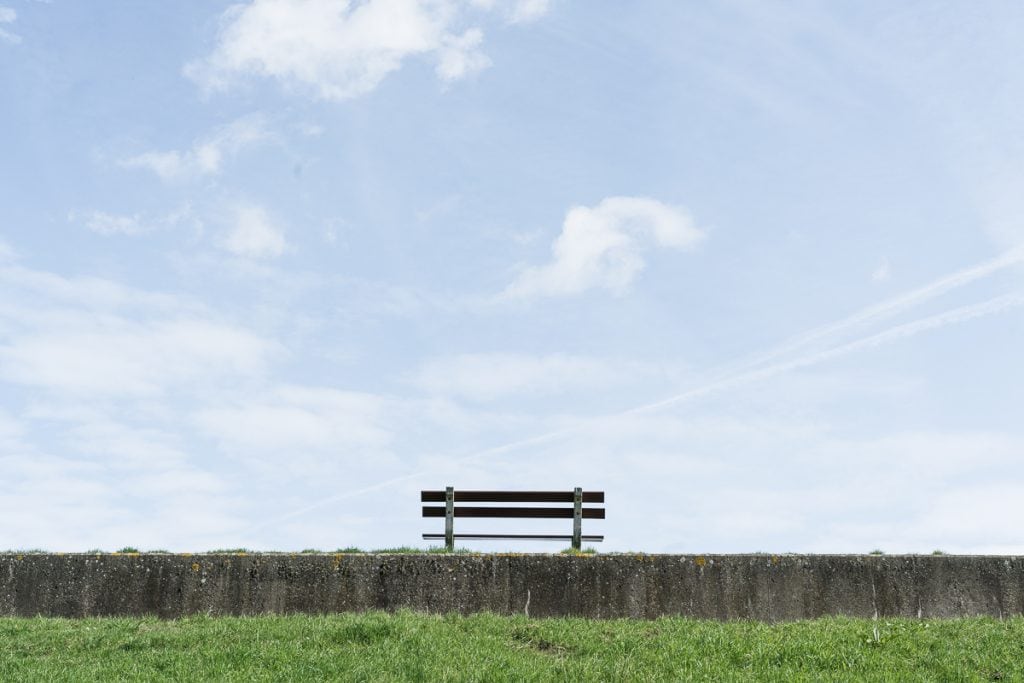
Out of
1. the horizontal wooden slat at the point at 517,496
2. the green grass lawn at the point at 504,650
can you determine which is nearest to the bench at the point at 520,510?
the horizontal wooden slat at the point at 517,496

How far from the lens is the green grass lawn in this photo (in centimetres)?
758

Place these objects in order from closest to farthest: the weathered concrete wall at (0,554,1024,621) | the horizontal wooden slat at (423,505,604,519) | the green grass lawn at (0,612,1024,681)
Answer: the green grass lawn at (0,612,1024,681) → the weathered concrete wall at (0,554,1024,621) → the horizontal wooden slat at (423,505,604,519)

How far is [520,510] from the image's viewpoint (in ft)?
41.3

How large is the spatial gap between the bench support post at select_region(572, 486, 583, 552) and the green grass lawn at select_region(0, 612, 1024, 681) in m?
2.51

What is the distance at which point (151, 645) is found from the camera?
29.4 ft

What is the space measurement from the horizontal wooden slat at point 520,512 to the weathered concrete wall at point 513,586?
170 centimetres

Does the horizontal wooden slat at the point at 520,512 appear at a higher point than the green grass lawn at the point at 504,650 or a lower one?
higher

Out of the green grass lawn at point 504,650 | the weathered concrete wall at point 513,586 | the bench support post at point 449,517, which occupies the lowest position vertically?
the green grass lawn at point 504,650

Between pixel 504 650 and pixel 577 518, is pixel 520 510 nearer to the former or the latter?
pixel 577 518

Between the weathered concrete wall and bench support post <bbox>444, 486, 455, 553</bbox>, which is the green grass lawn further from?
bench support post <bbox>444, 486, 455, 553</bbox>

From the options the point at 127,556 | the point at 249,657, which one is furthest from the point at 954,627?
the point at 127,556

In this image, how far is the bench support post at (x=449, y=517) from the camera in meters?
12.7

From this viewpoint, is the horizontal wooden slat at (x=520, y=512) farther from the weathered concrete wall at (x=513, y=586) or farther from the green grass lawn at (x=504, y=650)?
the green grass lawn at (x=504, y=650)

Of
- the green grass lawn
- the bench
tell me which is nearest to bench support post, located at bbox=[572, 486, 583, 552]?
the bench
